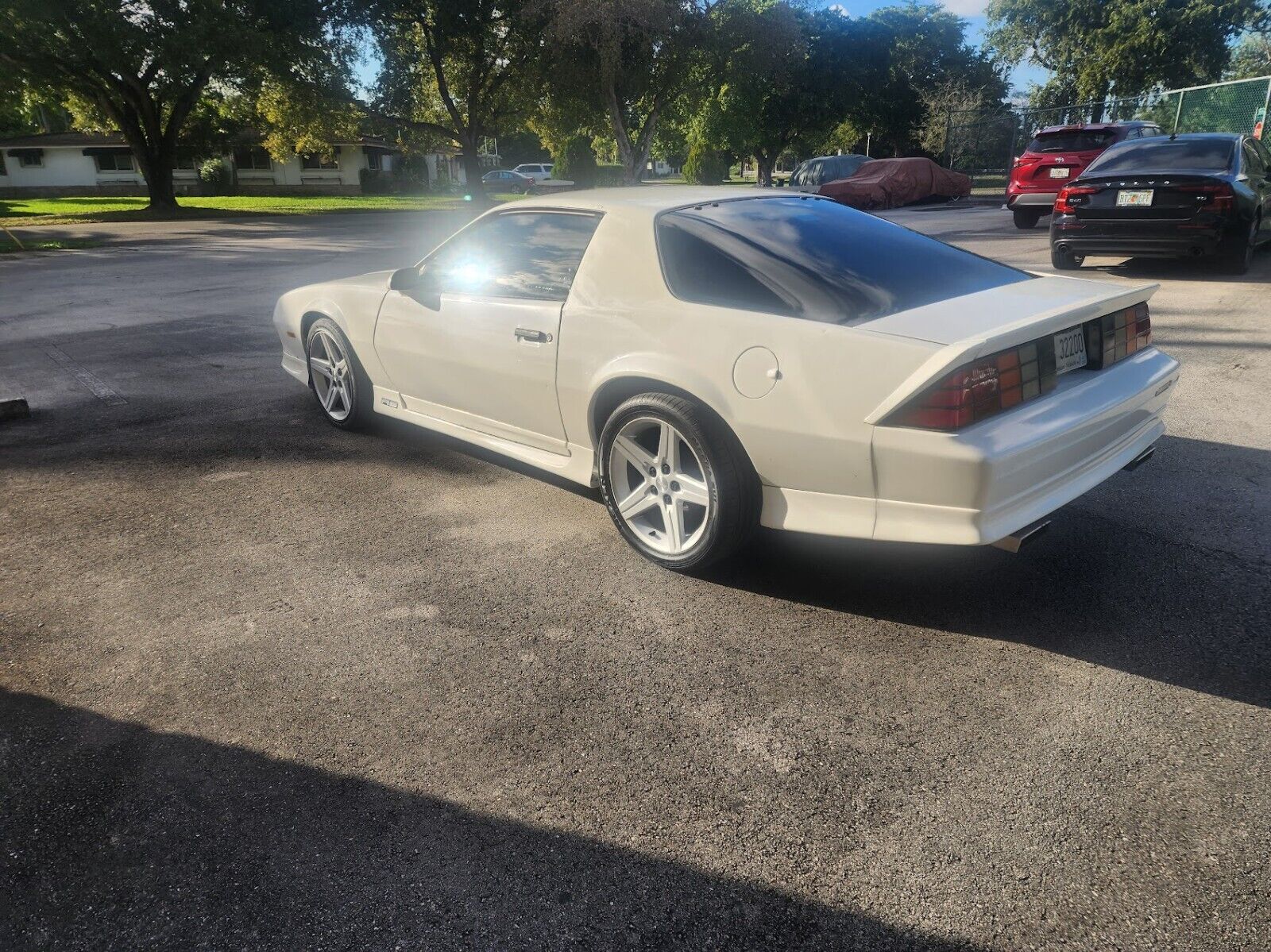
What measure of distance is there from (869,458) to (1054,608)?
98 cm

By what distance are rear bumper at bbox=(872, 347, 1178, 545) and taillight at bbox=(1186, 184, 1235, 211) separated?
7773mm

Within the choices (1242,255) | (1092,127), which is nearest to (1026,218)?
(1092,127)

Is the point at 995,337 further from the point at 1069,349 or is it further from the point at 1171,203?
the point at 1171,203

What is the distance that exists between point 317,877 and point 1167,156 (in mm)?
11528

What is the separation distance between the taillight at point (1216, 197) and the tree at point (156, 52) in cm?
2451

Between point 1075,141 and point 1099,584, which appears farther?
point 1075,141

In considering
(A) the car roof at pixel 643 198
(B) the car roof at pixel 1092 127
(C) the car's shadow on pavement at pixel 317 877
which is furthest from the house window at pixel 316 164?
(C) the car's shadow on pavement at pixel 317 877

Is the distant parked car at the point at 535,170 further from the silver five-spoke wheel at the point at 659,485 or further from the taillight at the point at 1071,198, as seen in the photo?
the silver five-spoke wheel at the point at 659,485

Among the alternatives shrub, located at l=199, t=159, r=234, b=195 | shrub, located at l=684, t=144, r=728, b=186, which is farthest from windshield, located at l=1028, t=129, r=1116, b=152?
shrub, located at l=199, t=159, r=234, b=195

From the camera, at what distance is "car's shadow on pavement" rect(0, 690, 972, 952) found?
6.25 ft

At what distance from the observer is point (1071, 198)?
396 inches

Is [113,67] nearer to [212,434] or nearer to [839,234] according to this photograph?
[212,434]

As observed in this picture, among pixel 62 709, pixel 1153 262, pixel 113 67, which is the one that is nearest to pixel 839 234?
pixel 62 709

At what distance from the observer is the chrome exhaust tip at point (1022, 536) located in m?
2.88
